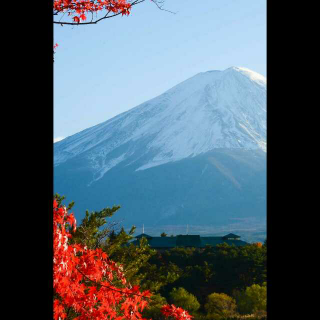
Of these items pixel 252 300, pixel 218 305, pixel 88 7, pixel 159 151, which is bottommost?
pixel 218 305

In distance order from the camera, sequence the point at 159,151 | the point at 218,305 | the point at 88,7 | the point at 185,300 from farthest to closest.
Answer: the point at 159,151 → the point at 185,300 → the point at 218,305 → the point at 88,7

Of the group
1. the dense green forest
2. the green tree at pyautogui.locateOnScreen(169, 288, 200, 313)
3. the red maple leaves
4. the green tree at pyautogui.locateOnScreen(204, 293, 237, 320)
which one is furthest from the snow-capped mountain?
the red maple leaves

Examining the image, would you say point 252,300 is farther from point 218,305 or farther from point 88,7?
point 88,7

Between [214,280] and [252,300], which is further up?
[214,280]

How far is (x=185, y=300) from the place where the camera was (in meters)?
26.2

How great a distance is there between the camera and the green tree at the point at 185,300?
85.2 feet

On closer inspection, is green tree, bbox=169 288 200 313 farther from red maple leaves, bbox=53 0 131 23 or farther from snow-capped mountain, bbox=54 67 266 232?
→ snow-capped mountain, bbox=54 67 266 232

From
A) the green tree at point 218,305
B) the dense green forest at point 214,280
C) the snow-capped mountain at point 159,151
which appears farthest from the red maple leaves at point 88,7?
the snow-capped mountain at point 159,151

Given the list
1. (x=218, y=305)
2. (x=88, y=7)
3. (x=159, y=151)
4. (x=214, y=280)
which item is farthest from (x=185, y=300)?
A: (x=159, y=151)

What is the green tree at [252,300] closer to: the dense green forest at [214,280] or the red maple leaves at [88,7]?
the dense green forest at [214,280]

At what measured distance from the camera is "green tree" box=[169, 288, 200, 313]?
25983 millimetres
